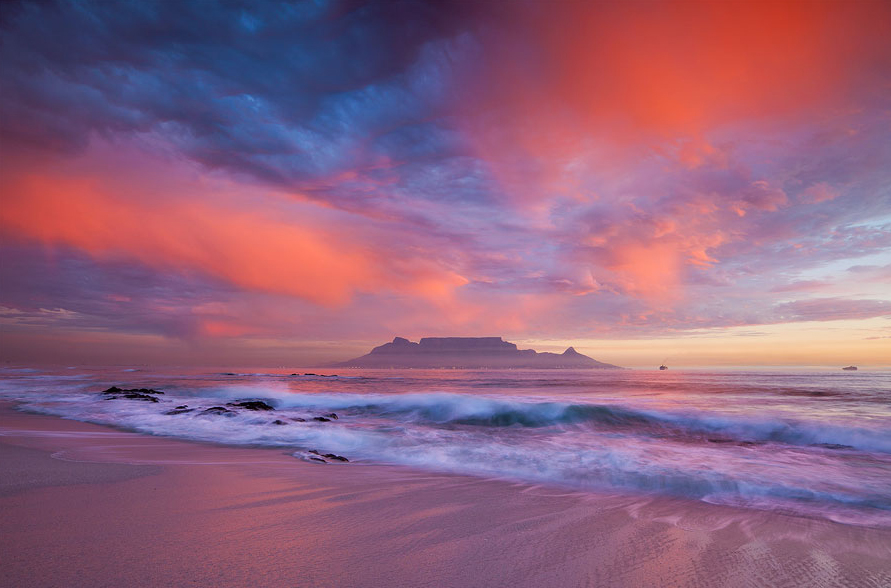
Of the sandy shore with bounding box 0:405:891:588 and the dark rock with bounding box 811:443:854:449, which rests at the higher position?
the sandy shore with bounding box 0:405:891:588

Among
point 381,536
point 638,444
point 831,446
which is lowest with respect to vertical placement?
point 831,446

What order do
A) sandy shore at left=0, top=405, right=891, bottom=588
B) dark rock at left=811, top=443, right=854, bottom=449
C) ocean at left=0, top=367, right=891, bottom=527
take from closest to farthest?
sandy shore at left=0, top=405, right=891, bottom=588
ocean at left=0, top=367, right=891, bottom=527
dark rock at left=811, top=443, right=854, bottom=449

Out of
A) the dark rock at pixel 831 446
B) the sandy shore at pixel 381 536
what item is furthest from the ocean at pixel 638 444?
the sandy shore at pixel 381 536

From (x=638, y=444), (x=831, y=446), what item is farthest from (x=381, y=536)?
(x=831, y=446)

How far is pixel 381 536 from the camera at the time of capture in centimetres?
322

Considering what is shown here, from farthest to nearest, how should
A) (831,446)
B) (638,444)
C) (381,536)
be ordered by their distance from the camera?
(831,446) → (638,444) → (381,536)

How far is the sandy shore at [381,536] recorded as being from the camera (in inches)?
99.1

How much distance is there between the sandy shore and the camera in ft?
8.26

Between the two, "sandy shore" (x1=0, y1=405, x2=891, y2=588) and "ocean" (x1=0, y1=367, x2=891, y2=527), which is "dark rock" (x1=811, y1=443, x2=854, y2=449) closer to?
"ocean" (x1=0, y1=367, x2=891, y2=527)

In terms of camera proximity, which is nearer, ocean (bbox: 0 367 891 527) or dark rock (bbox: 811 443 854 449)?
ocean (bbox: 0 367 891 527)

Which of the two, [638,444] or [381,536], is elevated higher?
[381,536]

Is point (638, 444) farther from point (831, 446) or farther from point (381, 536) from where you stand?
point (381, 536)

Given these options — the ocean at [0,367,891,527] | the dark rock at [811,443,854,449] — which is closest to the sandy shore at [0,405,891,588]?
the ocean at [0,367,891,527]

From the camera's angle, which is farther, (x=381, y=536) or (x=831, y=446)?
(x=831, y=446)
